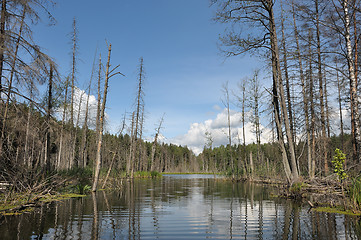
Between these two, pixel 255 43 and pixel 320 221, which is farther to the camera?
pixel 255 43

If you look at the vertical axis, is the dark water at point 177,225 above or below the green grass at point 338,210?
below

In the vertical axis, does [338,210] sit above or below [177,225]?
above

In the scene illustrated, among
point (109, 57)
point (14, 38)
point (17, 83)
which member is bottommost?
point (17, 83)

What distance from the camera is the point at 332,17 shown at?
13.5m

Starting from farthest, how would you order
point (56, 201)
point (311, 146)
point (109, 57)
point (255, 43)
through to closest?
1. point (311, 146)
2. point (109, 57)
3. point (255, 43)
4. point (56, 201)

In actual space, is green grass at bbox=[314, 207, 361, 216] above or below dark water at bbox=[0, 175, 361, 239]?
above

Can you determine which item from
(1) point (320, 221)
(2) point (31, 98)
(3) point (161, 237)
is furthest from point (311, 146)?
(2) point (31, 98)

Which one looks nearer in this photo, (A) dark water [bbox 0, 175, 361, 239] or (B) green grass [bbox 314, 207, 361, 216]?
(A) dark water [bbox 0, 175, 361, 239]

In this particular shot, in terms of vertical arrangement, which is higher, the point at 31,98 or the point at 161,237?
the point at 31,98

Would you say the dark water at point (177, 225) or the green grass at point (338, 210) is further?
the green grass at point (338, 210)

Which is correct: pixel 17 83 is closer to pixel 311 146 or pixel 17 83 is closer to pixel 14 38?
pixel 14 38

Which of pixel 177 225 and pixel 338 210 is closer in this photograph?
pixel 177 225

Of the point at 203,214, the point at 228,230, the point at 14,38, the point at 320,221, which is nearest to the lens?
the point at 228,230

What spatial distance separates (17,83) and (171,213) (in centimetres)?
706
